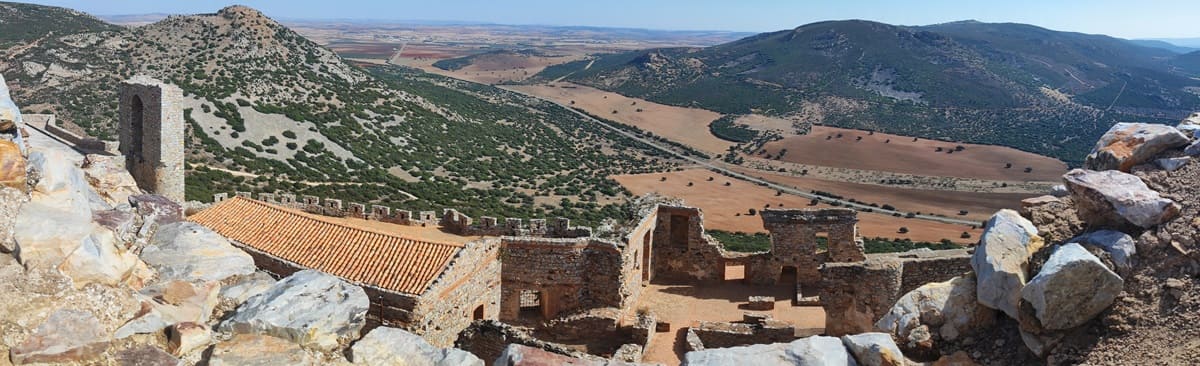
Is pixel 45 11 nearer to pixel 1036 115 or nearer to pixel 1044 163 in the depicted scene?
pixel 1044 163

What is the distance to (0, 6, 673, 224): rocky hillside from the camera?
44.1 metres

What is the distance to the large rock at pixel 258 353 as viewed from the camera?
580 cm

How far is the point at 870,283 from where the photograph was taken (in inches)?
606

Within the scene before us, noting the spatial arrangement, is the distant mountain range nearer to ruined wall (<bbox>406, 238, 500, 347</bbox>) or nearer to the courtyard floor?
the courtyard floor

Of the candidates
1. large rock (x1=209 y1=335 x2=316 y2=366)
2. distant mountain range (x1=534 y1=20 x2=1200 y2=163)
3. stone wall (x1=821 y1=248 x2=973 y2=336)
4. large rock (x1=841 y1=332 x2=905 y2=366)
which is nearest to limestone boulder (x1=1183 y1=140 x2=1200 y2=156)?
large rock (x1=841 y1=332 x2=905 y2=366)

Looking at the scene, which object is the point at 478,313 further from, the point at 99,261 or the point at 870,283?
the point at 99,261

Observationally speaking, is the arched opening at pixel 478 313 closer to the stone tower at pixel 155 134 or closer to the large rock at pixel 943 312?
the stone tower at pixel 155 134

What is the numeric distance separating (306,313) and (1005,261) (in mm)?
6482

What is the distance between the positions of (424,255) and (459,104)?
2719 inches

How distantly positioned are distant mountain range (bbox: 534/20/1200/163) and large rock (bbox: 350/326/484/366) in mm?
86056

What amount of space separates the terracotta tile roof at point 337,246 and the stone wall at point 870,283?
24.8ft

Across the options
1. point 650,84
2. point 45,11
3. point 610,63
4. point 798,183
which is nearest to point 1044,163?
point 798,183

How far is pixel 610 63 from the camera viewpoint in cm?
18562

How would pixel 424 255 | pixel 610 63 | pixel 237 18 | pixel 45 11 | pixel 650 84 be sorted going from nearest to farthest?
pixel 424 255, pixel 237 18, pixel 45 11, pixel 650 84, pixel 610 63
